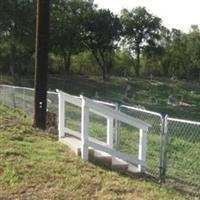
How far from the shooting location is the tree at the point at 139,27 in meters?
64.1

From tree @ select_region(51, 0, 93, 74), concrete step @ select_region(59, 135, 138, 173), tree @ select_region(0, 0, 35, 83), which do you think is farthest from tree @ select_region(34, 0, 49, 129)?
tree @ select_region(51, 0, 93, 74)

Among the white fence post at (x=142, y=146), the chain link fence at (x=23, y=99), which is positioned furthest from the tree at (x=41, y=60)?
the white fence post at (x=142, y=146)

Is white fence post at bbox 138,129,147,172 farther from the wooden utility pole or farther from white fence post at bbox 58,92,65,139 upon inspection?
the wooden utility pole

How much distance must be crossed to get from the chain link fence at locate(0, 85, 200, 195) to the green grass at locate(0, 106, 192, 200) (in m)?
0.76

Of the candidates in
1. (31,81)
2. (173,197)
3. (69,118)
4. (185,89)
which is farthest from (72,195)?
(185,89)

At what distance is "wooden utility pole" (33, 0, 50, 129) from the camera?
13.2 meters

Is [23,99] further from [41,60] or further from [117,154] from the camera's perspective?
[117,154]

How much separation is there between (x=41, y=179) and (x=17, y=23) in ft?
104

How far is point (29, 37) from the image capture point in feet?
127

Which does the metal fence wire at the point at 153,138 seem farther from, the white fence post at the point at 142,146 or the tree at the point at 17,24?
the tree at the point at 17,24

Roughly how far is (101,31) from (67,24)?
6703 millimetres

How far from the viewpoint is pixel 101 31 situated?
56.0m

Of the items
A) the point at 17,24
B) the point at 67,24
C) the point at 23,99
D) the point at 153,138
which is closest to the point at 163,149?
the point at 153,138

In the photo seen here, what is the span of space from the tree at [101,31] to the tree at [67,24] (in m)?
1.01
